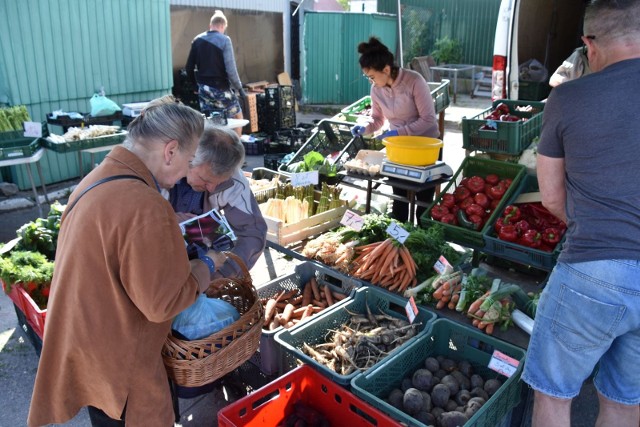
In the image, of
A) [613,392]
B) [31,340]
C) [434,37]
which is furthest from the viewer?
[434,37]

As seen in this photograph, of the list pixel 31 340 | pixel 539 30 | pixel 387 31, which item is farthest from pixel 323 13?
pixel 31 340

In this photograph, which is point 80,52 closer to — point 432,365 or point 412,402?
point 432,365

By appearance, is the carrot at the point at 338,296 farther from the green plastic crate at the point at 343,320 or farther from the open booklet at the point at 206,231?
the open booklet at the point at 206,231

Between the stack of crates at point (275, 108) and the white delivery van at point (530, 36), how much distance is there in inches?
171

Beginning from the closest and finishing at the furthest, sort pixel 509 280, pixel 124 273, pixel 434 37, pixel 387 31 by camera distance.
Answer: pixel 124 273, pixel 509 280, pixel 387 31, pixel 434 37

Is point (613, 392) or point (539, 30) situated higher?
point (539, 30)

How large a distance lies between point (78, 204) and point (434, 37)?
628 inches

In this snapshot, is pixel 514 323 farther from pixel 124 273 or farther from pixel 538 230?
pixel 124 273

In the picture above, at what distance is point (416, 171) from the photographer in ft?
13.5

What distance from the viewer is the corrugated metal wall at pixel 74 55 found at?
245 inches

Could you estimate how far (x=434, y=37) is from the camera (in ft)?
52.7

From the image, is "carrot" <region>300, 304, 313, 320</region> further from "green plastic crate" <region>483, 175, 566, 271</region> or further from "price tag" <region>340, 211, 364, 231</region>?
"green plastic crate" <region>483, 175, 566, 271</region>

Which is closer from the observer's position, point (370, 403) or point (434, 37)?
point (370, 403)

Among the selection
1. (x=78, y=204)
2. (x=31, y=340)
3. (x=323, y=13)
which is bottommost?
(x=31, y=340)
